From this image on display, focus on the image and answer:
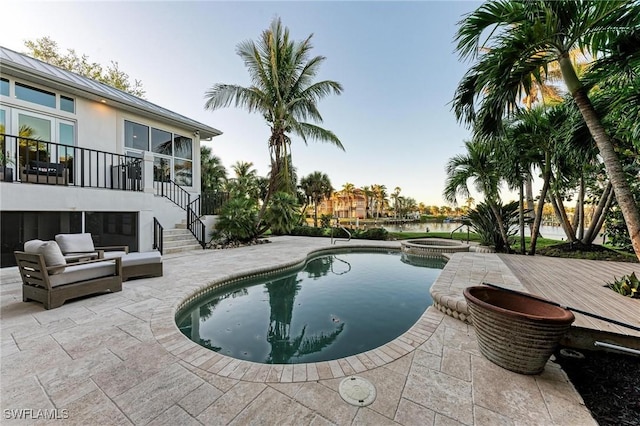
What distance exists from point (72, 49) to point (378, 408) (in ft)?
82.7

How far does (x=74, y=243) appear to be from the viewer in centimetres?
516

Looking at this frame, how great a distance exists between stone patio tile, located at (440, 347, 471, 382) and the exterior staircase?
8.73 metres

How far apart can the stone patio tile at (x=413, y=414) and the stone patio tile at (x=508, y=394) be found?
449 millimetres

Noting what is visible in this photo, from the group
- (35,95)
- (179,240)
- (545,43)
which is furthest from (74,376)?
(35,95)

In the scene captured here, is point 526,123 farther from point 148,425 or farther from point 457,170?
point 148,425

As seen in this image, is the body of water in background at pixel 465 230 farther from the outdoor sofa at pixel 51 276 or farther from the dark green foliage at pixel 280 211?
the outdoor sofa at pixel 51 276

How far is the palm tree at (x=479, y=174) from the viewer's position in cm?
832

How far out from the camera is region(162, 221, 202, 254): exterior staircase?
8.62 meters

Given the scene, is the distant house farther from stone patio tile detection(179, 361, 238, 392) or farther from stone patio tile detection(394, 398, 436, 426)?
stone patio tile detection(394, 398, 436, 426)

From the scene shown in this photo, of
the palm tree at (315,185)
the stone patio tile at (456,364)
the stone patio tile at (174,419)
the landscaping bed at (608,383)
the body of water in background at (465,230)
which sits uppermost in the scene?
the palm tree at (315,185)

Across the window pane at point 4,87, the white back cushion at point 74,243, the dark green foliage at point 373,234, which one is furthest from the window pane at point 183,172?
the dark green foliage at point 373,234

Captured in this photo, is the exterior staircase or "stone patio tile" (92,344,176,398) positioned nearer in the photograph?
"stone patio tile" (92,344,176,398)

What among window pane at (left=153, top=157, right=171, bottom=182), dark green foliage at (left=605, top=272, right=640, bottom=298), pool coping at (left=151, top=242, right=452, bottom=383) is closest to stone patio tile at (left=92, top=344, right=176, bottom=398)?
pool coping at (left=151, top=242, right=452, bottom=383)

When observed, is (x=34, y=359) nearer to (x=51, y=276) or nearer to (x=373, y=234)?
(x=51, y=276)
